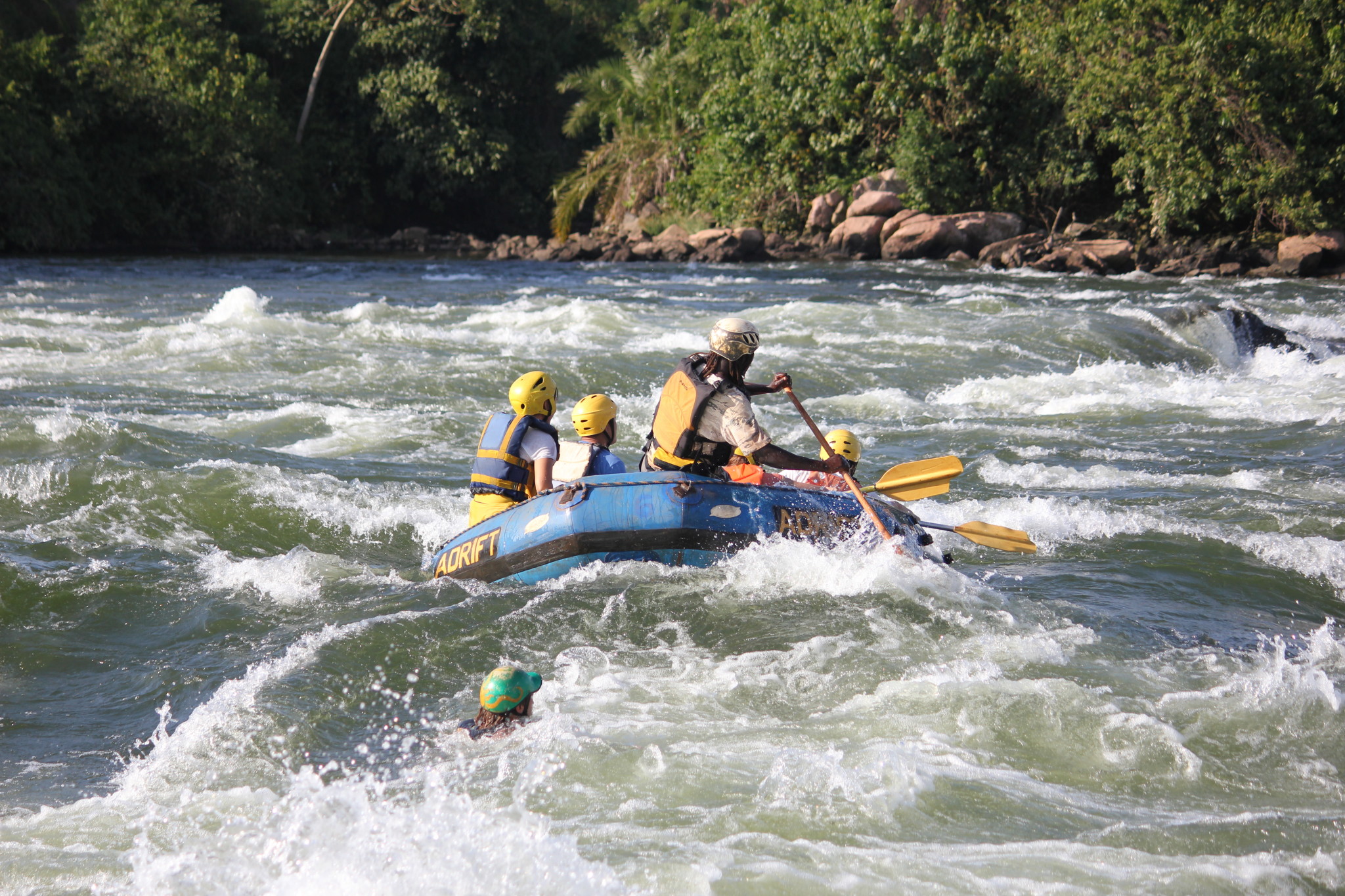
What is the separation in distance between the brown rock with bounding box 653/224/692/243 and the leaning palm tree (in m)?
2.47

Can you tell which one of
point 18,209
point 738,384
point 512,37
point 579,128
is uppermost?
point 512,37

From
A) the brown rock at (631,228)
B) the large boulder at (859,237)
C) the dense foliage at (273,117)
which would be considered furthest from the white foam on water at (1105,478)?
the dense foliage at (273,117)

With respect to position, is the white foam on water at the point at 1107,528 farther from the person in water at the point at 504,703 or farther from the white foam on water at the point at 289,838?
the white foam on water at the point at 289,838

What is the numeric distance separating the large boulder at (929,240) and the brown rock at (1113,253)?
7.92 feet

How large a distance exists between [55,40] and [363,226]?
30.8 ft

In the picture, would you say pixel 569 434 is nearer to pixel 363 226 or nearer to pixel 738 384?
pixel 738 384

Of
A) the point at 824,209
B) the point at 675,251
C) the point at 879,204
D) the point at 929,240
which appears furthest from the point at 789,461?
the point at 675,251

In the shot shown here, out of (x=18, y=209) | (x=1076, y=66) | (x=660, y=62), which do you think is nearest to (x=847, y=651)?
(x=1076, y=66)

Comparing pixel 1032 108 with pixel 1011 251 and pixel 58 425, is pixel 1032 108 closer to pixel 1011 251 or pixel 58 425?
pixel 1011 251

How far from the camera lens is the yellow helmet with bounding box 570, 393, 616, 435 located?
17.6ft

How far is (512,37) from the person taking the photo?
30375 mm

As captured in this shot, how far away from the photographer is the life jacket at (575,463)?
17.9 feet

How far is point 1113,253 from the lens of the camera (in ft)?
65.4

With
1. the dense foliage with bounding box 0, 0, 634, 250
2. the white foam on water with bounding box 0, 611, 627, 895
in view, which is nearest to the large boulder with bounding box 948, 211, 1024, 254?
the dense foliage with bounding box 0, 0, 634, 250
